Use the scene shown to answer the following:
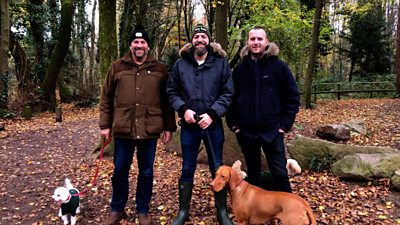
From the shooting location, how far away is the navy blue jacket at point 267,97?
12.5 feet

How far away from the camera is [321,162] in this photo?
6051 mm

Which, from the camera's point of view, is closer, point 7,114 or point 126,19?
point 7,114

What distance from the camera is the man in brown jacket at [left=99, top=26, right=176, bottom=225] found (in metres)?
3.94

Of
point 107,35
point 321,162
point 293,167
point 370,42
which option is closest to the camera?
point 293,167

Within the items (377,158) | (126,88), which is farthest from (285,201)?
(377,158)

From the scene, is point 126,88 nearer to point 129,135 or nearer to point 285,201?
point 129,135

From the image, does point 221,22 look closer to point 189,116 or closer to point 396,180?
point 396,180

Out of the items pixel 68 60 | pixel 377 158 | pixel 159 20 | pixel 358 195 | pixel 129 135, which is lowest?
pixel 358 195

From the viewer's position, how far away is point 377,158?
5.52 metres

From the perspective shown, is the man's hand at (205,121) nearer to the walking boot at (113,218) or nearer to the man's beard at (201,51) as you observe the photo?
the man's beard at (201,51)

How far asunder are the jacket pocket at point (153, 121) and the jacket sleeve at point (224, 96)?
669mm

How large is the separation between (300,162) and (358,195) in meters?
1.30

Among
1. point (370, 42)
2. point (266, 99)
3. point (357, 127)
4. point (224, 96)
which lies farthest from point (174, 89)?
point (370, 42)

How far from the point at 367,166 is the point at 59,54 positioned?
46.4ft
